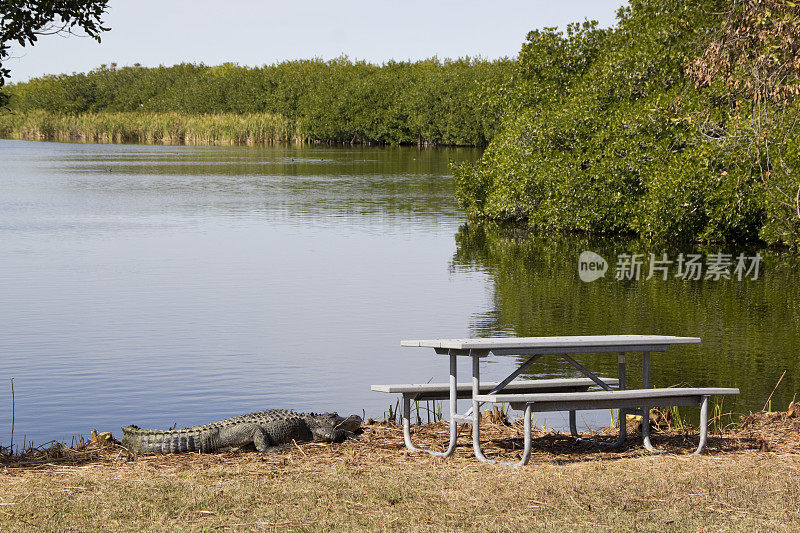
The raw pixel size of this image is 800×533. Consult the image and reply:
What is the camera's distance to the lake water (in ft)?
35.4

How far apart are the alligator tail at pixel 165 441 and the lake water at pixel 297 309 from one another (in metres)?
2.11

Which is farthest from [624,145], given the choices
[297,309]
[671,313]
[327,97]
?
[327,97]

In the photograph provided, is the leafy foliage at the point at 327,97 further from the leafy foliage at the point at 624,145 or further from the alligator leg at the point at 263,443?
the alligator leg at the point at 263,443

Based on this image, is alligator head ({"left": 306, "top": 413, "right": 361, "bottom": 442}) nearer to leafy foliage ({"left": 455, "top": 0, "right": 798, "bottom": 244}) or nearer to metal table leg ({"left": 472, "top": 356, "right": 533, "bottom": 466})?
metal table leg ({"left": 472, "top": 356, "right": 533, "bottom": 466})

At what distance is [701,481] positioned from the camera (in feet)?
19.1

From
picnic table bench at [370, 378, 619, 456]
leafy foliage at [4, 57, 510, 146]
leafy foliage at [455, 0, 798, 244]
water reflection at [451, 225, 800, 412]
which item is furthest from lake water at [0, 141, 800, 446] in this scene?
leafy foliage at [4, 57, 510, 146]

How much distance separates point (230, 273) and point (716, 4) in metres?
14.5

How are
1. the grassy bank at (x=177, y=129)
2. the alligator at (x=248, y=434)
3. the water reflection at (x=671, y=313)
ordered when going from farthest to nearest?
the grassy bank at (x=177, y=129), the water reflection at (x=671, y=313), the alligator at (x=248, y=434)

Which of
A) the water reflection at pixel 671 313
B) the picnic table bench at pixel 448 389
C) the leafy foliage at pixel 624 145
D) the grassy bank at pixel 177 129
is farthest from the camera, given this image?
the grassy bank at pixel 177 129

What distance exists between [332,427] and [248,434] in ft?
2.06

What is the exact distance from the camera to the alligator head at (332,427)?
7473 mm

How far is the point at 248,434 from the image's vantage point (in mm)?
7352

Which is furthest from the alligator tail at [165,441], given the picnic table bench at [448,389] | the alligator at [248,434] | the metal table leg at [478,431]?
the metal table leg at [478,431]

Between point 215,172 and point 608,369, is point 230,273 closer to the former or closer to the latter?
point 608,369
